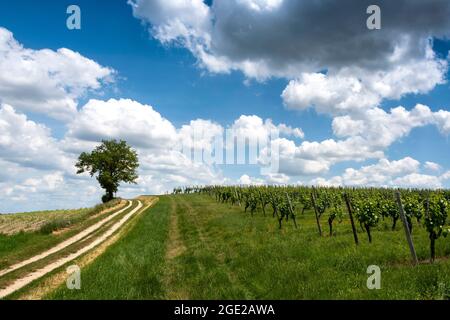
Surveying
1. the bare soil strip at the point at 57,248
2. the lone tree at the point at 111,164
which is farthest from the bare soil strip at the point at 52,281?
the lone tree at the point at 111,164

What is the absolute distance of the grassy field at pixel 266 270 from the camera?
11688 millimetres

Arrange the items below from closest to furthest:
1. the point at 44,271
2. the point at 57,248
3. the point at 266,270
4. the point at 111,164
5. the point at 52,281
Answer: the point at 266,270 → the point at 52,281 → the point at 44,271 → the point at 57,248 → the point at 111,164

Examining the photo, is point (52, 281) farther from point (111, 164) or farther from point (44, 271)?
point (111, 164)

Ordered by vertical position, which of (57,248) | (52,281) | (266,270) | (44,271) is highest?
(266,270)

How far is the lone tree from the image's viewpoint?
282ft

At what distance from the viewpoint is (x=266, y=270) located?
15031 millimetres

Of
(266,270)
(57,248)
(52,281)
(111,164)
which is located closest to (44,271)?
(52,281)

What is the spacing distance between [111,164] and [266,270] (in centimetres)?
7722

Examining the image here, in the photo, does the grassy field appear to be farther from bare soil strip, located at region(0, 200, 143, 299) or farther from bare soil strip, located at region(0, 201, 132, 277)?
bare soil strip, located at region(0, 201, 132, 277)

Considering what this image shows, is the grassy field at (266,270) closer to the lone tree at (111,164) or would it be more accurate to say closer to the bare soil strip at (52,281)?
the bare soil strip at (52,281)

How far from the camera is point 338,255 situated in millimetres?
15969

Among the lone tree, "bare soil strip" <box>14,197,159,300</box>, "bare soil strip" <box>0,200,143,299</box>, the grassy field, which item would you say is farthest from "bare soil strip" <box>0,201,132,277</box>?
the lone tree
